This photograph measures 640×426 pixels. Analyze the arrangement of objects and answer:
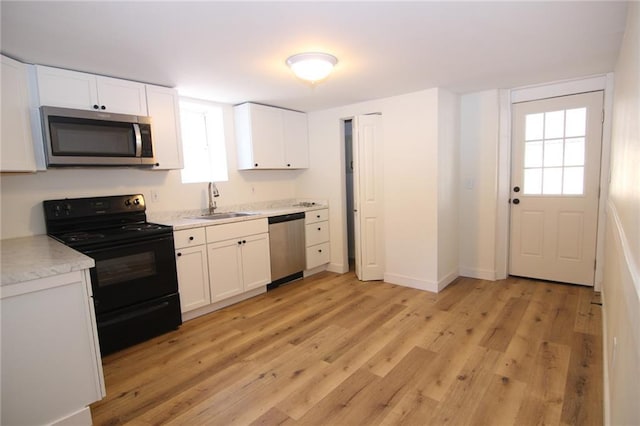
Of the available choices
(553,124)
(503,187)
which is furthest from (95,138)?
(553,124)

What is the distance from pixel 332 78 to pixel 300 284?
2367mm

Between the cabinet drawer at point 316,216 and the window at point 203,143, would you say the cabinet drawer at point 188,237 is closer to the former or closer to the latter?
the window at point 203,143

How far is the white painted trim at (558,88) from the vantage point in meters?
3.26

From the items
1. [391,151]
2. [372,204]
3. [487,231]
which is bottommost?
[487,231]

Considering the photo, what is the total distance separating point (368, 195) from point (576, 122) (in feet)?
7.41

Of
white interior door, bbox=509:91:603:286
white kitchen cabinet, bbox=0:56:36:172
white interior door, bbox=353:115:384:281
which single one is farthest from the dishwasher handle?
white interior door, bbox=509:91:603:286

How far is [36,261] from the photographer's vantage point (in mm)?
1713

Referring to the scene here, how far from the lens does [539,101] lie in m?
3.58

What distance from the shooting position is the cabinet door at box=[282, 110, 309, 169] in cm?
427

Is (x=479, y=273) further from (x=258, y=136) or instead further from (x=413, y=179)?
(x=258, y=136)

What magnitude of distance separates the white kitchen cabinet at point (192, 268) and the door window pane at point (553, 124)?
374 centimetres

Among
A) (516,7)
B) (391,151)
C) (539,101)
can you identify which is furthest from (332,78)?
(539,101)

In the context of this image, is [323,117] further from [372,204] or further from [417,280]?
[417,280]

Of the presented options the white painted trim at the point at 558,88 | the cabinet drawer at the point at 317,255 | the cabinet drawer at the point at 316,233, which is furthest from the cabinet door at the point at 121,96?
the white painted trim at the point at 558,88
